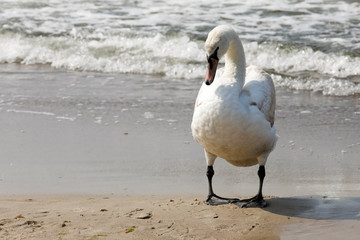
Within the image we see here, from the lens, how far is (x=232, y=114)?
203 inches

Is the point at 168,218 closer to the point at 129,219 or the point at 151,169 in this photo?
the point at 129,219

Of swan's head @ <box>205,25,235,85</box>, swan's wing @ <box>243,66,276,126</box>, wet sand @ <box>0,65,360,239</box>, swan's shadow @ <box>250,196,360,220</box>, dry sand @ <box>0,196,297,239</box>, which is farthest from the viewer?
swan's wing @ <box>243,66,276,126</box>

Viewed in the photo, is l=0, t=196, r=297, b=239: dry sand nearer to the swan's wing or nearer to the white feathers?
the white feathers

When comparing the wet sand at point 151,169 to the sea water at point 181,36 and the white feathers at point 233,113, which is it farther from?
the sea water at point 181,36

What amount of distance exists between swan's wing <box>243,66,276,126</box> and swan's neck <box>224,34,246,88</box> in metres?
0.12

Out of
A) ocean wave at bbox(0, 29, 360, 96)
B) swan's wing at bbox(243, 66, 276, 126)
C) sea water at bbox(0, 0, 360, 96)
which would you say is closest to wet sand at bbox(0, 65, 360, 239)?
swan's wing at bbox(243, 66, 276, 126)

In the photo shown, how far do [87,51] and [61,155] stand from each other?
6476 millimetres

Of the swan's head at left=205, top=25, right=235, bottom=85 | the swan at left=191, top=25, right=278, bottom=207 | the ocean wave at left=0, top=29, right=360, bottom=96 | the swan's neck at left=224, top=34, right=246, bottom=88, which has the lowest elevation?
the ocean wave at left=0, top=29, right=360, bottom=96

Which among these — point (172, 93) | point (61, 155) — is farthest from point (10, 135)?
point (172, 93)

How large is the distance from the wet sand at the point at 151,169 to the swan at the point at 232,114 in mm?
404

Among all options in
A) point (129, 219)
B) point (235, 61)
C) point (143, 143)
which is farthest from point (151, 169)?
point (129, 219)

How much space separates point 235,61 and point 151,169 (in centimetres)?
139

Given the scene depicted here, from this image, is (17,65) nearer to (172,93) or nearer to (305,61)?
(172,93)

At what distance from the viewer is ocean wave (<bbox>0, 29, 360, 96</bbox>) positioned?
11.0 meters
